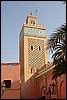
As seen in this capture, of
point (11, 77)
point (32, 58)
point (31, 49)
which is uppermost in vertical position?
point (31, 49)

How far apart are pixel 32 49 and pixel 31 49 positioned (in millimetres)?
146

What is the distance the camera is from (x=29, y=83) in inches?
1173

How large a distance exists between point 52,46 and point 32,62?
2223 cm

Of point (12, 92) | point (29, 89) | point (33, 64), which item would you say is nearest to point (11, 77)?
point (12, 92)

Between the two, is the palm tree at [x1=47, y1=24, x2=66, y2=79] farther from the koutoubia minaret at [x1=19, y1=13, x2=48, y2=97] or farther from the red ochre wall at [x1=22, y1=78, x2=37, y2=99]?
the koutoubia minaret at [x1=19, y1=13, x2=48, y2=97]

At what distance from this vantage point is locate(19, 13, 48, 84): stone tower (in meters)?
30.9

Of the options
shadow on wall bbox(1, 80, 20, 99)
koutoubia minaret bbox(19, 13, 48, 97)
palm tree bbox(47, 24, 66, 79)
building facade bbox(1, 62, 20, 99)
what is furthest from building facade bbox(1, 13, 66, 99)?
→ palm tree bbox(47, 24, 66, 79)

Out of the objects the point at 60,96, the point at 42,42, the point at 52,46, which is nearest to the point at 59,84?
the point at 60,96

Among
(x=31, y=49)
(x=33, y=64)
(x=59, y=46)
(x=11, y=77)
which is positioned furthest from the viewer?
(x=31, y=49)

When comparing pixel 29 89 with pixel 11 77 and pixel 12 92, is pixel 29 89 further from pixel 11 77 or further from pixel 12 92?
pixel 12 92

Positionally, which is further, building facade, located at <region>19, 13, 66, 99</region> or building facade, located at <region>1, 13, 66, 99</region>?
building facade, located at <region>19, 13, 66, 99</region>

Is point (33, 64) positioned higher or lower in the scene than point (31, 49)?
lower

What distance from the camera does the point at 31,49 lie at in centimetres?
3219

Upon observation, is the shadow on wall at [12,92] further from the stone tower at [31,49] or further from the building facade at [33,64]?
the stone tower at [31,49]
